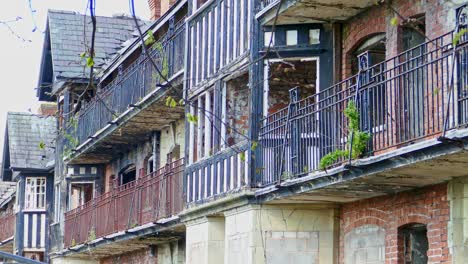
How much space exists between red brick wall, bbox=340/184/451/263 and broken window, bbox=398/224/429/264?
0.09 meters

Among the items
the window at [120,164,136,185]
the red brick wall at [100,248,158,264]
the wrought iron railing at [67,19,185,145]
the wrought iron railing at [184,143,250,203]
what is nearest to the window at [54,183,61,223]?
the red brick wall at [100,248,158,264]

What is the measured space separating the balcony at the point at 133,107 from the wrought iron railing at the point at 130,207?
5.01 feet

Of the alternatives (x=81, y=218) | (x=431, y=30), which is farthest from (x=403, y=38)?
(x=81, y=218)

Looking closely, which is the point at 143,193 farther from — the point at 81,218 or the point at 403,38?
the point at 403,38

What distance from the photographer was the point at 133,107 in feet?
97.5

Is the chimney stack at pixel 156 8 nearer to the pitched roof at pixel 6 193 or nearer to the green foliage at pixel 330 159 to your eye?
the pitched roof at pixel 6 193

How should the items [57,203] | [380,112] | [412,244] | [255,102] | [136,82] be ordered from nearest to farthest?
[380,112]
[412,244]
[255,102]
[136,82]
[57,203]

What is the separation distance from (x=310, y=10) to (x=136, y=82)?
34.1 ft

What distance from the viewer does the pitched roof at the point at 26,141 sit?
4925cm

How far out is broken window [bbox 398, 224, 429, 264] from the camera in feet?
61.4

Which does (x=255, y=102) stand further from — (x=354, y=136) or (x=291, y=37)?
(x=354, y=136)

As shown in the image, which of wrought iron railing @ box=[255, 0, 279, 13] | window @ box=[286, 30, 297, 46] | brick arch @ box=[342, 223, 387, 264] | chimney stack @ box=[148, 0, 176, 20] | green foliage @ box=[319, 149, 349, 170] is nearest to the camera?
green foliage @ box=[319, 149, 349, 170]

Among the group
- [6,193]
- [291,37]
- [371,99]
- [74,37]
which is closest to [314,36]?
[291,37]

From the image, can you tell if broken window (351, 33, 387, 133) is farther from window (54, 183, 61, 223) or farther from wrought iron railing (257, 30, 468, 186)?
window (54, 183, 61, 223)
